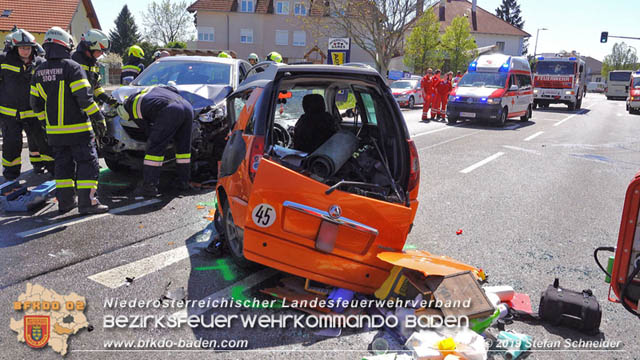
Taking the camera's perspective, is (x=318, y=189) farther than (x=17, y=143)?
No

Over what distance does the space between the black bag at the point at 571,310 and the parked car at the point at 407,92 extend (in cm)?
2243

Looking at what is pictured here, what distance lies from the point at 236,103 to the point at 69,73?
1.86m

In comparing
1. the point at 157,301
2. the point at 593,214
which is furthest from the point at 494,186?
the point at 157,301

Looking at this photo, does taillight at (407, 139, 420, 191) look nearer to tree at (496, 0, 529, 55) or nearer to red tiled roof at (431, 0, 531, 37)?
red tiled roof at (431, 0, 531, 37)

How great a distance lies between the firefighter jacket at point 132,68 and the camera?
9.86m

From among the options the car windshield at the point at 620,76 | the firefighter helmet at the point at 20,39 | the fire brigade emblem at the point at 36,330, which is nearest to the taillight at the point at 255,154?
the fire brigade emblem at the point at 36,330

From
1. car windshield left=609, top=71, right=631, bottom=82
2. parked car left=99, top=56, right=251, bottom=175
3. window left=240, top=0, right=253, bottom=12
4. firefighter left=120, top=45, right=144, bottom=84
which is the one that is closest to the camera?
parked car left=99, top=56, right=251, bottom=175

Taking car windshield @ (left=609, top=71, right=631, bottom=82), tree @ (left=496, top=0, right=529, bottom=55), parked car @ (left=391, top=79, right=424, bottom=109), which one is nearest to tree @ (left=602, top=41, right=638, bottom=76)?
tree @ (left=496, top=0, right=529, bottom=55)

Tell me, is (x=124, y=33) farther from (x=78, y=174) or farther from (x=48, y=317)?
(x=48, y=317)

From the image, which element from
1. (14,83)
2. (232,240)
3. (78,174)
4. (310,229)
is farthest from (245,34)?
(310,229)

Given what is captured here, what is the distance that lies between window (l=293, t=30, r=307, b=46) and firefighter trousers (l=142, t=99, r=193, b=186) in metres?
48.1

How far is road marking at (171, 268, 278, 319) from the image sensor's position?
336 centimetres

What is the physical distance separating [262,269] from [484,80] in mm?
16145

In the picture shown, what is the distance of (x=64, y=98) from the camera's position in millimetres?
5355
